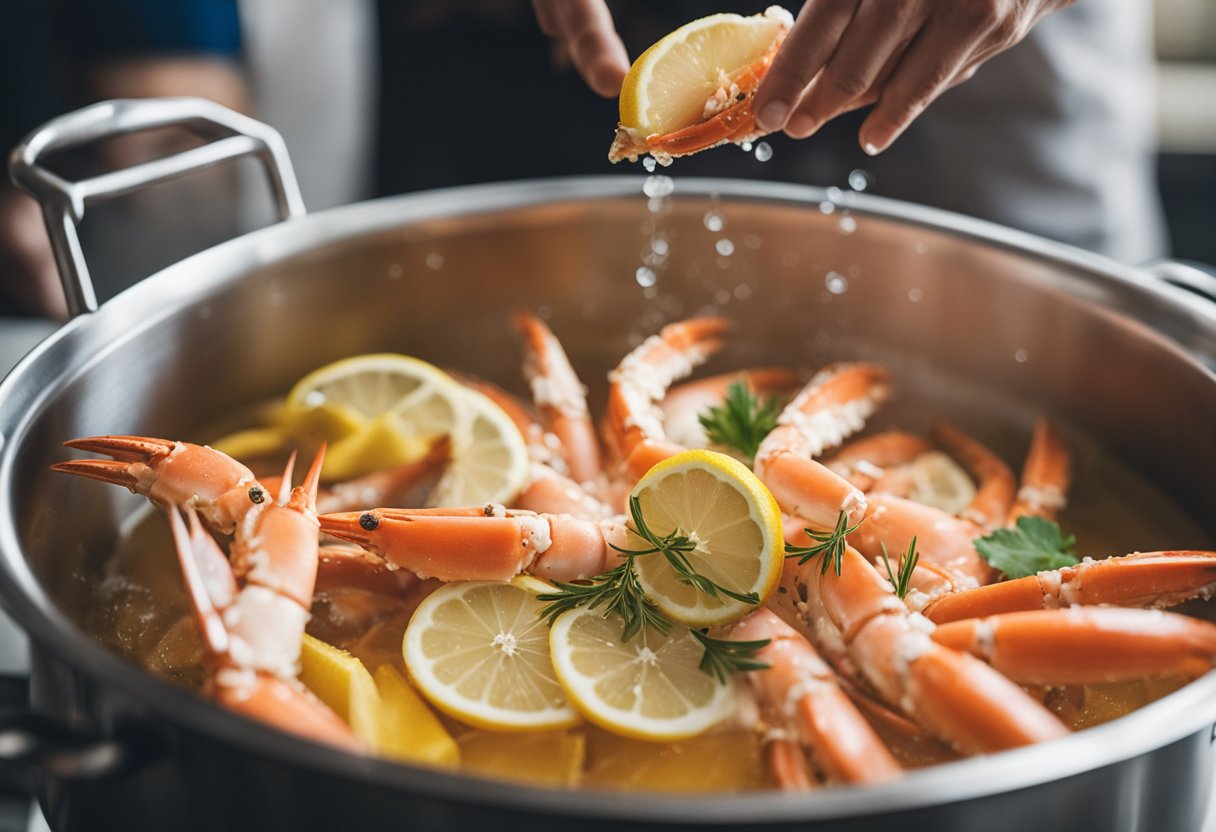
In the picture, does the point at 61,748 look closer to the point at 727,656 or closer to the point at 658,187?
the point at 727,656

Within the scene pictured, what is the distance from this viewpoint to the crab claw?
3.46 feet

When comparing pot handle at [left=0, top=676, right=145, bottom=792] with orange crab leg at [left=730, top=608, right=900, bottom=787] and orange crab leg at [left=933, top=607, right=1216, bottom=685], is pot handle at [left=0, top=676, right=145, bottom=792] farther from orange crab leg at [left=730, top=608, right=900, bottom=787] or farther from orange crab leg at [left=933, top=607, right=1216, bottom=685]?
orange crab leg at [left=933, top=607, right=1216, bottom=685]

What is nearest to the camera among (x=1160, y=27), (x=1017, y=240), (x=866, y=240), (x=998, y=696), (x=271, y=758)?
(x=271, y=758)

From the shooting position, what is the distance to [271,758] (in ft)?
Result: 2.32

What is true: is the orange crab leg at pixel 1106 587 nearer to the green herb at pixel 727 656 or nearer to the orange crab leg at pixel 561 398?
the green herb at pixel 727 656

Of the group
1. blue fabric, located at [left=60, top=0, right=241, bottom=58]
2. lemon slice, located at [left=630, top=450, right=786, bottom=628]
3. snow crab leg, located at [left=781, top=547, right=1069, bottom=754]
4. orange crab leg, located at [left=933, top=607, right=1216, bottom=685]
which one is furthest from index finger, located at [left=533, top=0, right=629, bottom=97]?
blue fabric, located at [left=60, top=0, right=241, bottom=58]

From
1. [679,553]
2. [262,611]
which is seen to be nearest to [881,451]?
[679,553]

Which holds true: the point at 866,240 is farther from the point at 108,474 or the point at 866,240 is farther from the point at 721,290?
the point at 108,474

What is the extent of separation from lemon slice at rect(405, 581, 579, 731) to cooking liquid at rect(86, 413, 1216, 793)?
0.9 inches

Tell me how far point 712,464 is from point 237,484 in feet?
1.58

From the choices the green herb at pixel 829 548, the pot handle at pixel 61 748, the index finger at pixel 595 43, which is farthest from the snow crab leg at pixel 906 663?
the index finger at pixel 595 43

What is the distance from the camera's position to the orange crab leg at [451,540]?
104 centimetres

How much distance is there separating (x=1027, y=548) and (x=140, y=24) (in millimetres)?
2977

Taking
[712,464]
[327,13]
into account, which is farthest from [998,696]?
[327,13]
